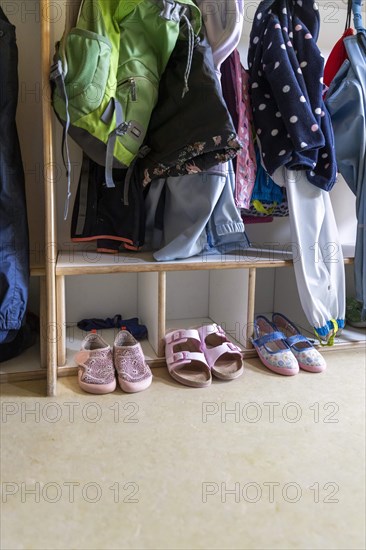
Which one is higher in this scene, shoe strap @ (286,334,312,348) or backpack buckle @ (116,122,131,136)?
backpack buckle @ (116,122,131,136)

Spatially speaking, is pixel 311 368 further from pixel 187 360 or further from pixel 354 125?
pixel 354 125

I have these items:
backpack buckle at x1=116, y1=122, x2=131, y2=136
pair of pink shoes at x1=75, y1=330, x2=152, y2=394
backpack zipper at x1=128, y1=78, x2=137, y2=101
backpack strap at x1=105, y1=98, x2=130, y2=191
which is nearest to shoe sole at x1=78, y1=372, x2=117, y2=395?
pair of pink shoes at x1=75, y1=330, x2=152, y2=394

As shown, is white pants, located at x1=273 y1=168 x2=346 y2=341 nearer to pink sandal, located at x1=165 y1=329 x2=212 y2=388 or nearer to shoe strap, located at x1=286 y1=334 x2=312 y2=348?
shoe strap, located at x1=286 y1=334 x2=312 y2=348

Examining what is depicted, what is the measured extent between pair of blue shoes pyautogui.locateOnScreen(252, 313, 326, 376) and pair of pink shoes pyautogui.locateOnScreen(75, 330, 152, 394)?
0.37 metres

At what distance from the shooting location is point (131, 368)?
1.25m

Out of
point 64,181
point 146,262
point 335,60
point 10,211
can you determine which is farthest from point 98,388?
point 335,60

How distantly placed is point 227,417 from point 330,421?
24cm

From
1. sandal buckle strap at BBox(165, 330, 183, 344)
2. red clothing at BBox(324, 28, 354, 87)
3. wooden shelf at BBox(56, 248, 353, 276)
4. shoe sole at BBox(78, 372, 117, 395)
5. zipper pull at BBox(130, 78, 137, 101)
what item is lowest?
shoe sole at BBox(78, 372, 117, 395)

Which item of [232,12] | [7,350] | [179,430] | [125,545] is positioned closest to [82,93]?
[232,12]

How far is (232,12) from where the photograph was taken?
1.22m

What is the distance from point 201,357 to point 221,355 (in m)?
0.09

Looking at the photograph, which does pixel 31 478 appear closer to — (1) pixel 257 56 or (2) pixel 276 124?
(2) pixel 276 124

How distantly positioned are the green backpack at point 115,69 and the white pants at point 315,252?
0.45 meters

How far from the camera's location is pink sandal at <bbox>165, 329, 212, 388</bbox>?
125 centimetres
